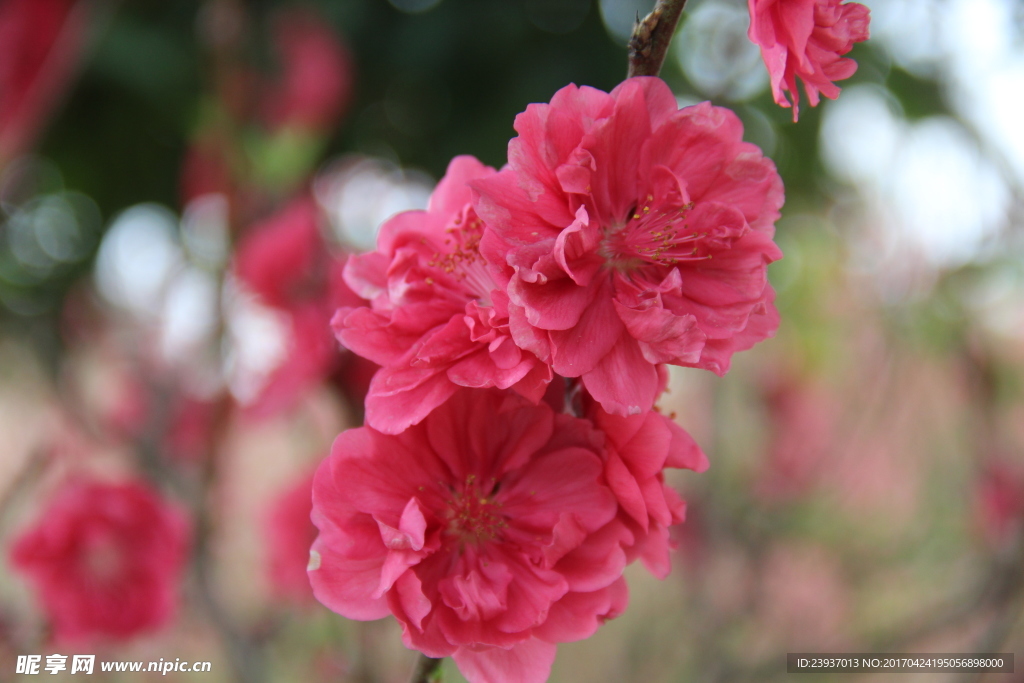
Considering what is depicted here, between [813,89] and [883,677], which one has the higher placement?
[813,89]

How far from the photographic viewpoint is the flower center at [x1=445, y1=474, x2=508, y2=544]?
1.03ft

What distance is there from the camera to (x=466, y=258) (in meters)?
0.33

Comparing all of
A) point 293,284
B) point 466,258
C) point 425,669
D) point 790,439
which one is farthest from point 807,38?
point 790,439

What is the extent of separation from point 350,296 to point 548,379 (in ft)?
1.09

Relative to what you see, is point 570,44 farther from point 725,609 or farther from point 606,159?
point 725,609

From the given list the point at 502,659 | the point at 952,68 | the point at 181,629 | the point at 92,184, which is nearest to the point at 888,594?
the point at 952,68

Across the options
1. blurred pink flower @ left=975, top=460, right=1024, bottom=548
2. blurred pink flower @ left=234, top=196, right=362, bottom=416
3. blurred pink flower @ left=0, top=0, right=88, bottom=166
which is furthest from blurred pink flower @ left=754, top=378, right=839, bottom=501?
blurred pink flower @ left=0, top=0, right=88, bottom=166

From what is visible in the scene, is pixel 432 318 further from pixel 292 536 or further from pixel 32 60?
pixel 32 60

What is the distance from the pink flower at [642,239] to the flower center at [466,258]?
0.05 m

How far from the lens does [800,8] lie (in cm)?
29

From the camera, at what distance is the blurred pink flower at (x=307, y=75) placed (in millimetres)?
1056

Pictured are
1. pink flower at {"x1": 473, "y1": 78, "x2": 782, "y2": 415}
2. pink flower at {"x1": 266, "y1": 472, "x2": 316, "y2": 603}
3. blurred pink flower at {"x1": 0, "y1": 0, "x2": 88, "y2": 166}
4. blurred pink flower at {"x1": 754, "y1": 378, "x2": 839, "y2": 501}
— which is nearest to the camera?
pink flower at {"x1": 473, "y1": 78, "x2": 782, "y2": 415}

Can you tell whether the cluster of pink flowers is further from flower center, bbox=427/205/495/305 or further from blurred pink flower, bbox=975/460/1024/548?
blurred pink flower, bbox=975/460/1024/548

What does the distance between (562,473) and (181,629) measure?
124 centimetres
